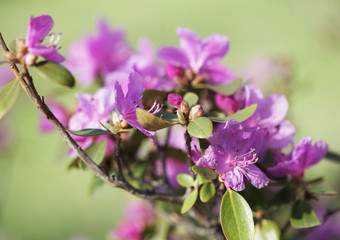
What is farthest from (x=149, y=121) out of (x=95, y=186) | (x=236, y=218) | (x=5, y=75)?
(x=5, y=75)

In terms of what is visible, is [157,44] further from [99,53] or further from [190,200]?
[190,200]

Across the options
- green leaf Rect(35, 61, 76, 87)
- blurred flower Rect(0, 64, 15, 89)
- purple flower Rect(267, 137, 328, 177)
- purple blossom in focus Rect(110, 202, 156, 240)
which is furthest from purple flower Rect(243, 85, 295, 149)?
blurred flower Rect(0, 64, 15, 89)

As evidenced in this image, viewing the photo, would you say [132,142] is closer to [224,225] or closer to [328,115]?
[224,225]

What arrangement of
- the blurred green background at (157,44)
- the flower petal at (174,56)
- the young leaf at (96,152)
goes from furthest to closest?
the blurred green background at (157,44) < the flower petal at (174,56) < the young leaf at (96,152)

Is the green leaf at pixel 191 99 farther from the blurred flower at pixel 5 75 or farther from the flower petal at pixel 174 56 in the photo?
the blurred flower at pixel 5 75

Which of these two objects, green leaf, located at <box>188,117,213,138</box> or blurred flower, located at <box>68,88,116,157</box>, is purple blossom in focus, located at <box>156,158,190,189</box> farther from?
green leaf, located at <box>188,117,213,138</box>

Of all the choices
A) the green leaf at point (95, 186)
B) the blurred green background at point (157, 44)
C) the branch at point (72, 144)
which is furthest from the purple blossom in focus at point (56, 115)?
the branch at point (72, 144)

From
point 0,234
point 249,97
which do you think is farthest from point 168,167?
point 0,234
